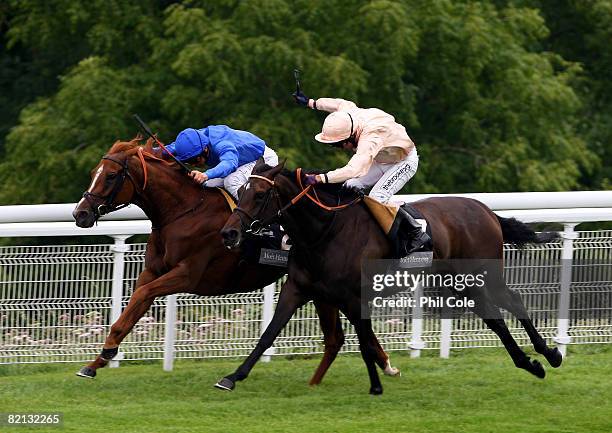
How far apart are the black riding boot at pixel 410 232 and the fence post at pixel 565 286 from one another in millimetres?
1583

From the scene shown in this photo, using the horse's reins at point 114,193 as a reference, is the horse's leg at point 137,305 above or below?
below

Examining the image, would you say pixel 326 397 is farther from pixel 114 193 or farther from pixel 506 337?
pixel 114 193

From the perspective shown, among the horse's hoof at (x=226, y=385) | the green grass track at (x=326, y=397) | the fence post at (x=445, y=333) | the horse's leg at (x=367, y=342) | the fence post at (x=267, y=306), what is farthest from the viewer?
the fence post at (x=445, y=333)

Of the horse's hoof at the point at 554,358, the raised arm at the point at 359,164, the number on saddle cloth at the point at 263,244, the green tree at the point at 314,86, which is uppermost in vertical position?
the green tree at the point at 314,86

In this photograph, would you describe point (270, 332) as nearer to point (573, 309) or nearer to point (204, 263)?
point (204, 263)

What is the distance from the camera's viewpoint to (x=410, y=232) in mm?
8539

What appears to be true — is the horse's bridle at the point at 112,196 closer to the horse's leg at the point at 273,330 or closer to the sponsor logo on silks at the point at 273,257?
the sponsor logo on silks at the point at 273,257

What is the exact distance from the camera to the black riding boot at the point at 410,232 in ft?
27.9

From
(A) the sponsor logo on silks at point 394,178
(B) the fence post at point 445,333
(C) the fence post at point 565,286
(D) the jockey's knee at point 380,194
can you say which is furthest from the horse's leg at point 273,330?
(C) the fence post at point 565,286

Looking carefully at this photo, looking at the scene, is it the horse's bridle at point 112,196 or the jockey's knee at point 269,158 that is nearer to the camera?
the horse's bridle at point 112,196

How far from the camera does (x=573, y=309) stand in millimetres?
9883

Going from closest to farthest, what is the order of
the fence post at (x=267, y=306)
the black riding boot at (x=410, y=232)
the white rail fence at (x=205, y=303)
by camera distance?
1. the black riding boot at (x=410, y=232)
2. the white rail fence at (x=205, y=303)
3. the fence post at (x=267, y=306)

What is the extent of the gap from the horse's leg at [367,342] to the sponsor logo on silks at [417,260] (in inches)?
17.4

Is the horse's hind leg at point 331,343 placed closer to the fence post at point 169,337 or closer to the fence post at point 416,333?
the fence post at point 416,333
